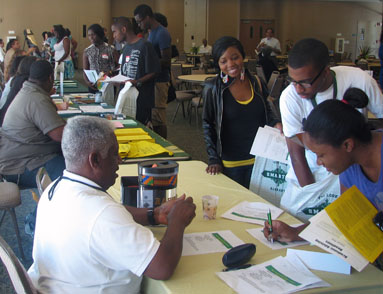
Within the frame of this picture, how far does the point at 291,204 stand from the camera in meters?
2.04

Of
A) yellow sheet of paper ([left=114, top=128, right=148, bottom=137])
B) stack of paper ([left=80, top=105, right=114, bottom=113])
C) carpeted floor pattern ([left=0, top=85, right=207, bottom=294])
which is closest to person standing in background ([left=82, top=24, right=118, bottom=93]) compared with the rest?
stack of paper ([left=80, top=105, right=114, bottom=113])

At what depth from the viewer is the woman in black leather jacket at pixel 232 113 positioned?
99.8 inches

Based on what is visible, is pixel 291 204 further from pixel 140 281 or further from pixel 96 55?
pixel 96 55

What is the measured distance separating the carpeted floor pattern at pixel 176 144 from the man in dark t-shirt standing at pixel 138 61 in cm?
131

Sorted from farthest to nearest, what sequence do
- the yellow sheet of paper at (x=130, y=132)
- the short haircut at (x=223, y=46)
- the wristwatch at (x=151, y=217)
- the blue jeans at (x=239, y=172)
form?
the yellow sheet of paper at (x=130, y=132), the blue jeans at (x=239, y=172), the short haircut at (x=223, y=46), the wristwatch at (x=151, y=217)

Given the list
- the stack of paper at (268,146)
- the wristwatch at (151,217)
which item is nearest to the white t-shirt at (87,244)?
the wristwatch at (151,217)

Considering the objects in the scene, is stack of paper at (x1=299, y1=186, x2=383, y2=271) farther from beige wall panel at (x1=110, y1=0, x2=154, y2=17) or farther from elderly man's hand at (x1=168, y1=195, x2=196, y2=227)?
beige wall panel at (x1=110, y1=0, x2=154, y2=17)

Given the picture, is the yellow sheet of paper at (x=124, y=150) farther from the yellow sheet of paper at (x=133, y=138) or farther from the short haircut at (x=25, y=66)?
the short haircut at (x=25, y=66)

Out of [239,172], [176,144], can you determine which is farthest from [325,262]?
[176,144]

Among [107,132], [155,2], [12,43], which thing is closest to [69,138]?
[107,132]

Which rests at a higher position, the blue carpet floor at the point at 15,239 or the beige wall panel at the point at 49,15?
the beige wall panel at the point at 49,15

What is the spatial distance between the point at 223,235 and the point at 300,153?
651 millimetres

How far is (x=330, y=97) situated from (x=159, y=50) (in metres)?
3.42

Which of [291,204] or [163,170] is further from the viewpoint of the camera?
[291,204]
